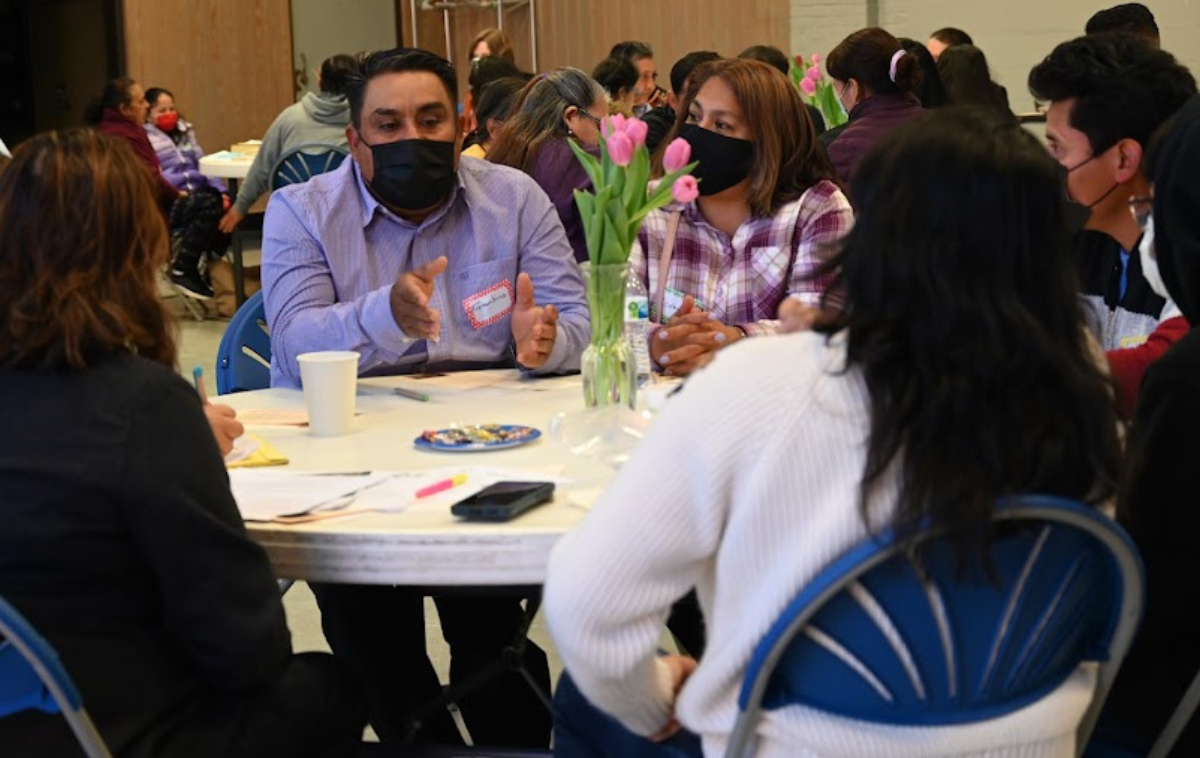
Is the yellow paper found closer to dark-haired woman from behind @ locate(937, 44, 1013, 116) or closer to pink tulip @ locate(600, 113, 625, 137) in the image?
pink tulip @ locate(600, 113, 625, 137)

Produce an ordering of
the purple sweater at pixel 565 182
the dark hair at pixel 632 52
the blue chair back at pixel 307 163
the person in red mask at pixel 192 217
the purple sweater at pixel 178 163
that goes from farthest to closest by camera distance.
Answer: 1. the dark hair at pixel 632 52
2. the purple sweater at pixel 178 163
3. the person in red mask at pixel 192 217
4. the blue chair back at pixel 307 163
5. the purple sweater at pixel 565 182

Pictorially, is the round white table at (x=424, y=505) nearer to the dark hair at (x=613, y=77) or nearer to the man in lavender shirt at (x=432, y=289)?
the man in lavender shirt at (x=432, y=289)

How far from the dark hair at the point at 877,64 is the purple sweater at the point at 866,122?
42mm

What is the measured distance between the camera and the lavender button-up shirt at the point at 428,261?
2.75 meters

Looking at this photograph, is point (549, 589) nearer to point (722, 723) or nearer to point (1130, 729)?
point (722, 723)

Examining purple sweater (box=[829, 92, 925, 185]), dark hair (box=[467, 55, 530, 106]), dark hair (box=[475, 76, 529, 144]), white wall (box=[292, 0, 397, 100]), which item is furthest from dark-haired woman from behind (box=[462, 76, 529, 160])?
white wall (box=[292, 0, 397, 100])

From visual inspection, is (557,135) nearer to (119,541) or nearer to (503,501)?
(503,501)

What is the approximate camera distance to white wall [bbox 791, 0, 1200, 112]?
9.05 metres

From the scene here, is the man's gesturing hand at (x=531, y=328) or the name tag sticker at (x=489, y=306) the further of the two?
the name tag sticker at (x=489, y=306)

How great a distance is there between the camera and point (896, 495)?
132cm

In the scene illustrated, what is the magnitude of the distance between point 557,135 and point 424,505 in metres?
2.45

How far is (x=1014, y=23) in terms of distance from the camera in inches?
384

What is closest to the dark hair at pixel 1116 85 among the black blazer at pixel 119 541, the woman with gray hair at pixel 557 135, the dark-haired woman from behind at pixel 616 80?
the woman with gray hair at pixel 557 135

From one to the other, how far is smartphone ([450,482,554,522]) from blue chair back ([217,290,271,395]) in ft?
4.39
